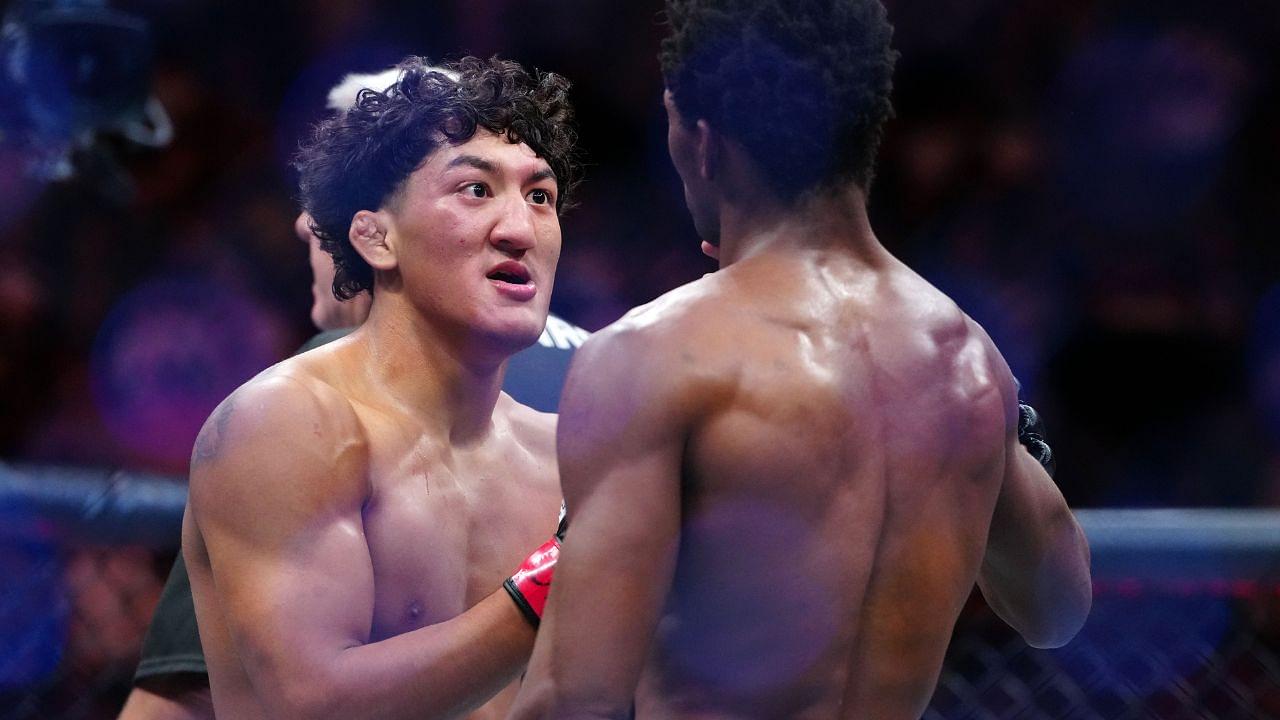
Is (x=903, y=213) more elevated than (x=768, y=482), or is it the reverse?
(x=768, y=482)

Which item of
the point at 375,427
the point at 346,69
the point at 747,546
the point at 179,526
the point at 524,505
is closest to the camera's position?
the point at 747,546

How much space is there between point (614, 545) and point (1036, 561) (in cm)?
57

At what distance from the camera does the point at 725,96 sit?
1254 millimetres

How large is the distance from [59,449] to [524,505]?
327 cm

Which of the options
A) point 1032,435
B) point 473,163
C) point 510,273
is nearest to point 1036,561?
point 1032,435

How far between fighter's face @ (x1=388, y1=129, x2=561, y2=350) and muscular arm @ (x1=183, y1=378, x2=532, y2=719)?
0.27 m

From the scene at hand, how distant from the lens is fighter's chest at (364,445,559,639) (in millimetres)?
1722

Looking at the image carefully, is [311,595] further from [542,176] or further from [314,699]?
[542,176]

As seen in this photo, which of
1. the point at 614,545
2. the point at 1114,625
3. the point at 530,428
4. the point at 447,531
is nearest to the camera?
→ the point at 614,545

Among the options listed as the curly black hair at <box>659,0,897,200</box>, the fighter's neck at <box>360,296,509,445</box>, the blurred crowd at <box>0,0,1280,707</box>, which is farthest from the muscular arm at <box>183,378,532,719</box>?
the blurred crowd at <box>0,0,1280,707</box>

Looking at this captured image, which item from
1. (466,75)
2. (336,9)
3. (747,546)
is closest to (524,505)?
(466,75)

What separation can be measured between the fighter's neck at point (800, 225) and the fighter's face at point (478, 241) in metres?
0.57

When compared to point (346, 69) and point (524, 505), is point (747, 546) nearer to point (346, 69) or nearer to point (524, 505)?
point (524, 505)

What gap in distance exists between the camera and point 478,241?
1846 millimetres
